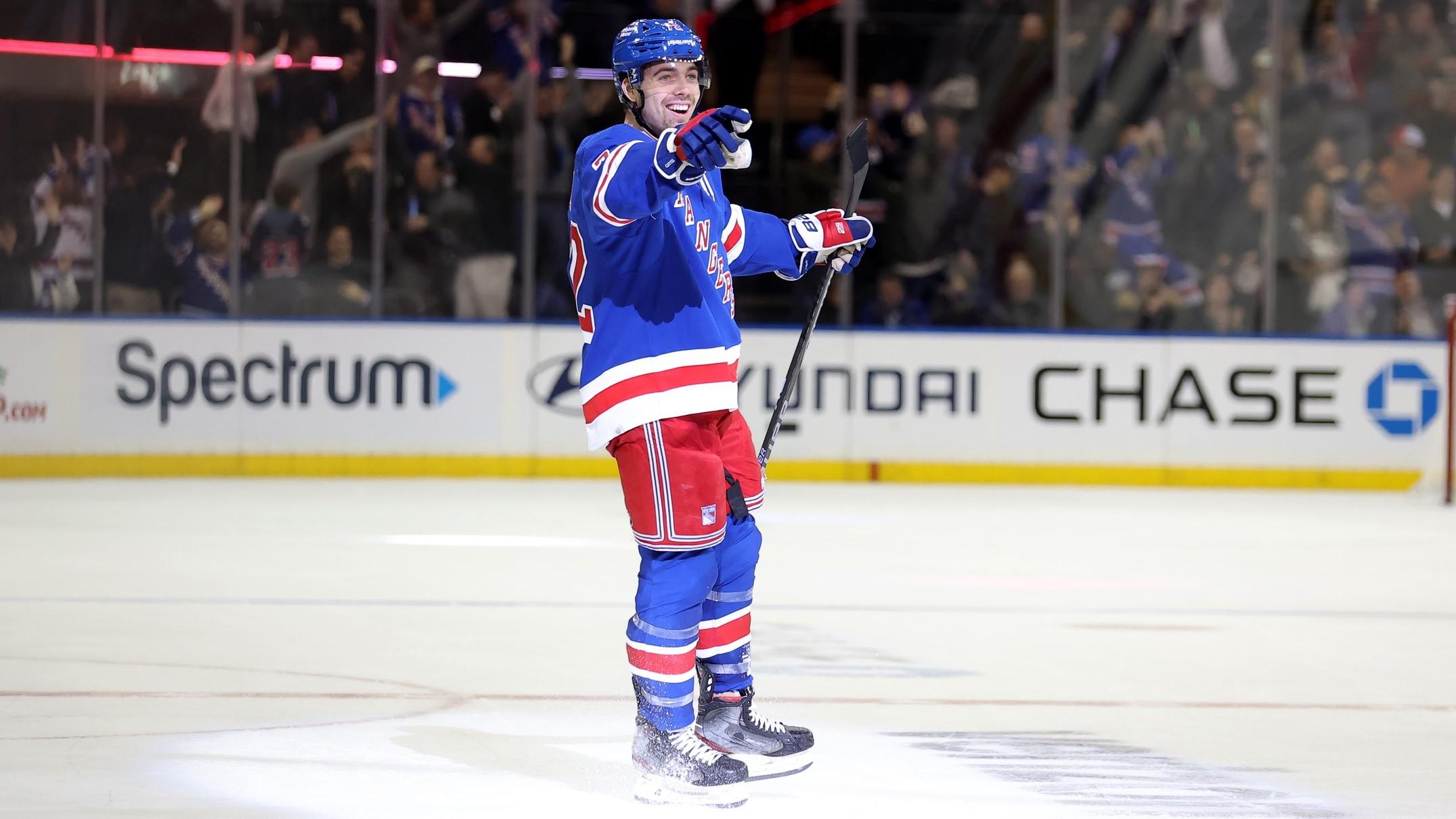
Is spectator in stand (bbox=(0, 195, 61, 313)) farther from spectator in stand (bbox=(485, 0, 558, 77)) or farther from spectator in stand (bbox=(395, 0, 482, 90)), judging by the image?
spectator in stand (bbox=(485, 0, 558, 77))

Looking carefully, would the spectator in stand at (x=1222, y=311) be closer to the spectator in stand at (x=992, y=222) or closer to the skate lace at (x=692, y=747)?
the spectator in stand at (x=992, y=222)

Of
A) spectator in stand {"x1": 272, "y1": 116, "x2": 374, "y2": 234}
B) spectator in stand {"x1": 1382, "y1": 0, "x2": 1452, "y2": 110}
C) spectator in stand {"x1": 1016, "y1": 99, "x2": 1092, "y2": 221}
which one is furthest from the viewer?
spectator in stand {"x1": 1382, "y1": 0, "x2": 1452, "y2": 110}

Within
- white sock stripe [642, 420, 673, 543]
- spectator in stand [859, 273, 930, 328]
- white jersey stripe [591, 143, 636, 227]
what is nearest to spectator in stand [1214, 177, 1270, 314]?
spectator in stand [859, 273, 930, 328]

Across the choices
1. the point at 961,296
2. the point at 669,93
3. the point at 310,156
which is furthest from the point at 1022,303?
the point at 669,93

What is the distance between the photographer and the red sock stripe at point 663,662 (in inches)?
143

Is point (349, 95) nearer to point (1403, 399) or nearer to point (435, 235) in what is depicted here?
point (435, 235)

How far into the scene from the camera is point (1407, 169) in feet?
40.9

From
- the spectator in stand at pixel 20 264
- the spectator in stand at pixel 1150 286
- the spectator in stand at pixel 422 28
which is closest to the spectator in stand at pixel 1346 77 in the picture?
the spectator in stand at pixel 1150 286

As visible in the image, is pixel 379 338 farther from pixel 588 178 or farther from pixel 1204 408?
pixel 588 178

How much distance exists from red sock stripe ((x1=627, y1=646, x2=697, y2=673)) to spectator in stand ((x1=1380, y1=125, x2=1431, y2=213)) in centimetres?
979

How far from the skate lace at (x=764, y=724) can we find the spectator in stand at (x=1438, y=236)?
9429 mm

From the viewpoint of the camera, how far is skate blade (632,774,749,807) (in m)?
3.53

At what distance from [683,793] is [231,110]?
9221 millimetres

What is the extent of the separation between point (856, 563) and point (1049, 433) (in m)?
4.46
